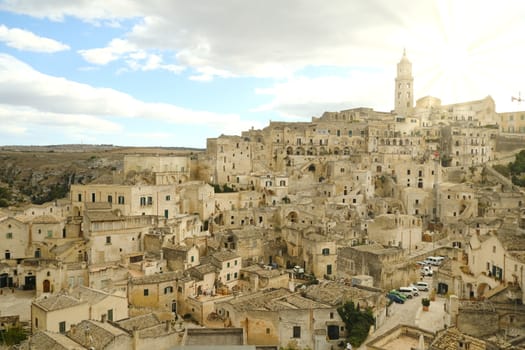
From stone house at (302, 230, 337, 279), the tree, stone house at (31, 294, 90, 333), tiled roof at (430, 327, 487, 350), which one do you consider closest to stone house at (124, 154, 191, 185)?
stone house at (302, 230, 337, 279)

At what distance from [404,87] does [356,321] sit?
60083mm

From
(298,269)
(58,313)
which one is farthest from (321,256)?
(58,313)

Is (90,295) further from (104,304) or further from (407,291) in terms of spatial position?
(407,291)

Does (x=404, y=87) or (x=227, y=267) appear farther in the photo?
(x=404, y=87)

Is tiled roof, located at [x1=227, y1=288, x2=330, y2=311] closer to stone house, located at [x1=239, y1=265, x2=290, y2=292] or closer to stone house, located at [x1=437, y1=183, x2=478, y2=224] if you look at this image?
stone house, located at [x1=239, y1=265, x2=290, y2=292]

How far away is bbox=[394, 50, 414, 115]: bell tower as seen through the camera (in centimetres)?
7556

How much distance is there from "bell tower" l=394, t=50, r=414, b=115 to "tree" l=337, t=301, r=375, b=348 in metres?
57.8

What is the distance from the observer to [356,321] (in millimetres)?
21891

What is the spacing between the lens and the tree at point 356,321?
70.3 feet

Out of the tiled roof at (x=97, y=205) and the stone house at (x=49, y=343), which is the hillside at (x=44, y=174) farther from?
the stone house at (x=49, y=343)

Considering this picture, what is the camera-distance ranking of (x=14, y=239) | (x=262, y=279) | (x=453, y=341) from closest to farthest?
(x=453, y=341)
(x=262, y=279)
(x=14, y=239)

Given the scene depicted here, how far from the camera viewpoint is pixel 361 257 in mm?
30016

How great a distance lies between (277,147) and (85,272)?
33796 millimetres

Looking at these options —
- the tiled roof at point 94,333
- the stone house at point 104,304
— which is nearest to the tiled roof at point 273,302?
the stone house at point 104,304
